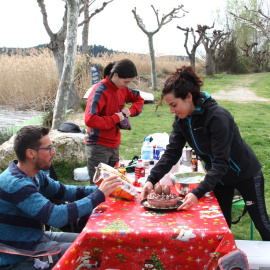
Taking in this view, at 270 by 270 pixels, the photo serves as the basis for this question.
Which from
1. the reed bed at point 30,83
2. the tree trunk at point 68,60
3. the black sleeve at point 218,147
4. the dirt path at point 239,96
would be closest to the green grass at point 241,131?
the dirt path at point 239,96

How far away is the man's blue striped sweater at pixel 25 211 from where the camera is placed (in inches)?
79.1

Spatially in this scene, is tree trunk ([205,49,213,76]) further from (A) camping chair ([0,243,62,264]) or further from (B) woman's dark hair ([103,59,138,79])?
(A) camping chair ([0,243,62,264])

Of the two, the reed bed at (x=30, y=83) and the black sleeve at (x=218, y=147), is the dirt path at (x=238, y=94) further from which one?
the black sleeve at (x=218, y=147)

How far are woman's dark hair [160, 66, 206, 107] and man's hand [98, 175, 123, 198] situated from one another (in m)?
0.69

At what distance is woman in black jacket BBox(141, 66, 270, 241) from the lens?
2.23m

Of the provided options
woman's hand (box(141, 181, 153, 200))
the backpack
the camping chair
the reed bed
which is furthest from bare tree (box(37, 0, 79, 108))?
the camping chair

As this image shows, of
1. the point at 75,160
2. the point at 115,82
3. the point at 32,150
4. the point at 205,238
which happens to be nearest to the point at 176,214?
the point at 205,238

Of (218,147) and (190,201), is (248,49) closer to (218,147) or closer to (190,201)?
(218,147)

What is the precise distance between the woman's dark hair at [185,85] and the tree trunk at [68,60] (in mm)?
5364

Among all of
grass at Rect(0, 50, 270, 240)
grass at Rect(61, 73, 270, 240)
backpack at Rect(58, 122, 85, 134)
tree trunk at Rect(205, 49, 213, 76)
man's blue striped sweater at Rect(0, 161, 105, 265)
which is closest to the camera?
man's blue striped sweater at Rect(0, 161, 105, 265)

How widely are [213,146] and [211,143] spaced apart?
7cm

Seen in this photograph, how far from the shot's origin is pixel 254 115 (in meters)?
11.4

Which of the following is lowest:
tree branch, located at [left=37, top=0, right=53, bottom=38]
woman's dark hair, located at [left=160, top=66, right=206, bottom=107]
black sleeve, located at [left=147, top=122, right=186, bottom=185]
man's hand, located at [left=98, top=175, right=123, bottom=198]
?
man's hand, located at [left=98, top=175, right=123, bottom=198]

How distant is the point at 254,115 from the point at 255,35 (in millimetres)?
26981
